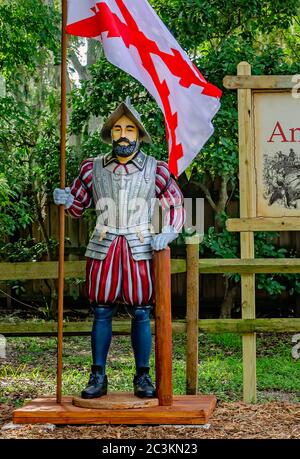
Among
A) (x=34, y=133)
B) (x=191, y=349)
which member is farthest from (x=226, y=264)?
(x=34, y=133)

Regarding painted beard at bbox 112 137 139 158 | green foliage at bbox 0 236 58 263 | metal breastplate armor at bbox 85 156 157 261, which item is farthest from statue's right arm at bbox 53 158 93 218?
green foliage at bbox 0 236 58 263

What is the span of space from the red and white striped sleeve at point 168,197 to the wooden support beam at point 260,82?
109cm

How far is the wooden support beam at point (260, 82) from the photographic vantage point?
632 cm

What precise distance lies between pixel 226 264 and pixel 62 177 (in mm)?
1513

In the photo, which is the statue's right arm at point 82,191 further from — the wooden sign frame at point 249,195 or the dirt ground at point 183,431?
the dirt ground at point 183,431

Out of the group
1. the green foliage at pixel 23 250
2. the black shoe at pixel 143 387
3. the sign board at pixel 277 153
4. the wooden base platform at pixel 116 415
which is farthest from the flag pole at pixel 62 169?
the green foliage at pixel 23 250

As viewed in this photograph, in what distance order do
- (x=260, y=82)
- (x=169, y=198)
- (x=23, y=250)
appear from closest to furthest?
1. (x=169, y=198)
2. (x=260, y=82)
3. (x=23, y=250)

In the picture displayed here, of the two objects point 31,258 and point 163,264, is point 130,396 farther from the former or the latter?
point 31,258

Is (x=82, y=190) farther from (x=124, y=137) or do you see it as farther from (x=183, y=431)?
(x=183, y=431)

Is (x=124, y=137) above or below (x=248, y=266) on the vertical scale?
above

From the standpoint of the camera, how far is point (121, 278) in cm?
538

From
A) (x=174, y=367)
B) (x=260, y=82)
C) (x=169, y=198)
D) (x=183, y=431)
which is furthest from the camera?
(x=174, y=367)

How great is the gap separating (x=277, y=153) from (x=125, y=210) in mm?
1474

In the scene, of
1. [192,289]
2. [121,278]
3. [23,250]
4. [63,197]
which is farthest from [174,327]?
[23,250]
